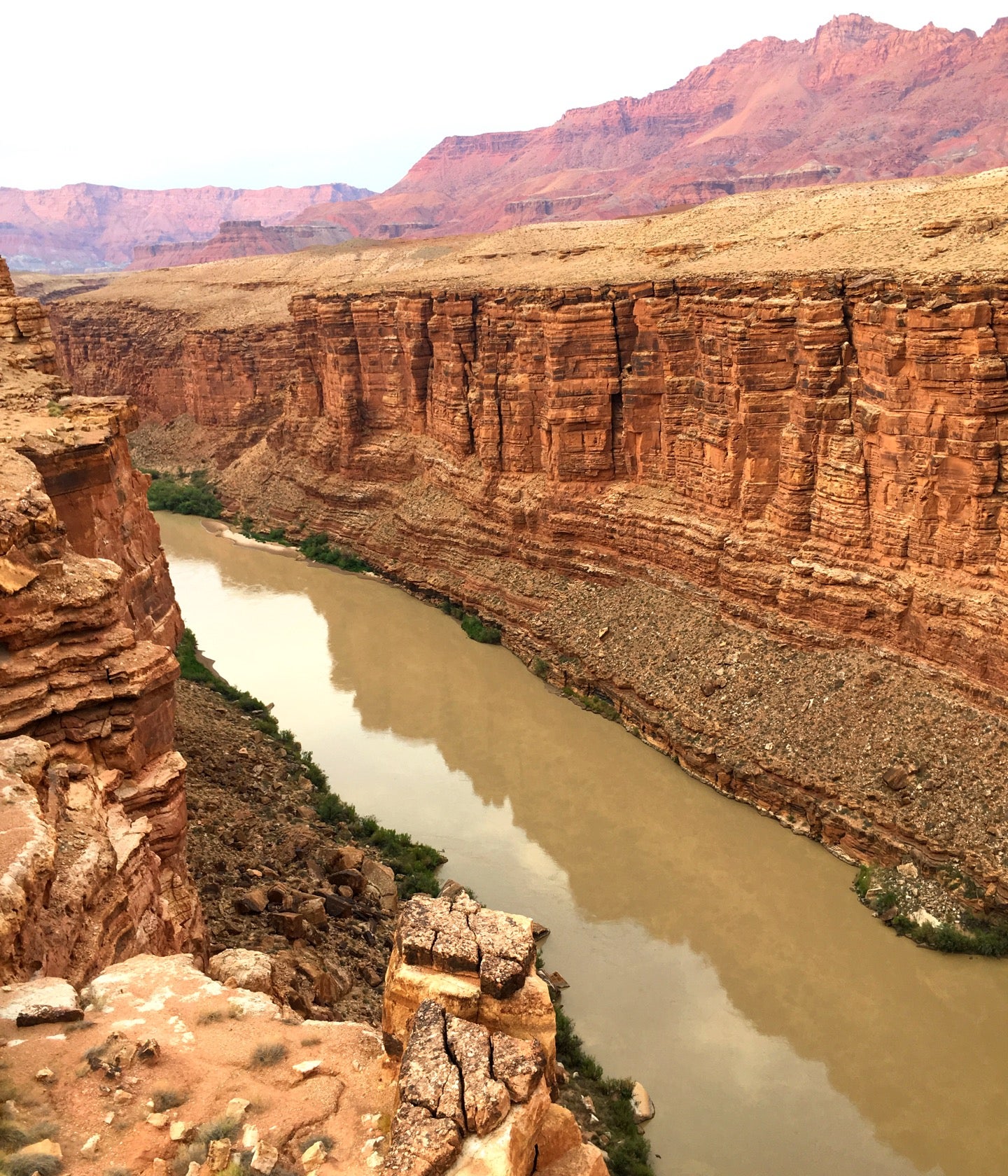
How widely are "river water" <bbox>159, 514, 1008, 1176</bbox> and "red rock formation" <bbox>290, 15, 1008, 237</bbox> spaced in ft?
251

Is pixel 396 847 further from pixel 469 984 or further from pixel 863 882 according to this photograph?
pixel 469 984

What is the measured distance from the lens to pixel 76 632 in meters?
11.4

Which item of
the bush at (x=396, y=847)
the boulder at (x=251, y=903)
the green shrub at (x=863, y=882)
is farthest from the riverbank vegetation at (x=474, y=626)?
the boulder at (x=251, y=903)

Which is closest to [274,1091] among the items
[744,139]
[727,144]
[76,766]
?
[76,766]

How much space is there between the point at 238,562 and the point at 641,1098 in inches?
1166

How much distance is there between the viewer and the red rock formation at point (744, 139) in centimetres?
9456

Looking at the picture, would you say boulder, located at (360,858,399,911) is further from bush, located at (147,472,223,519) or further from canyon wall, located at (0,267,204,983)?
bush, located at (147,472,223,519)

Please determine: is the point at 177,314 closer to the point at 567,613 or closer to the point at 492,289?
the point at 492,289

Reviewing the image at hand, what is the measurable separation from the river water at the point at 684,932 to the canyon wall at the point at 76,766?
753cm

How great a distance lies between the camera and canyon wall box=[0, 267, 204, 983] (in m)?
8.27

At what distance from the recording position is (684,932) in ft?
56.7

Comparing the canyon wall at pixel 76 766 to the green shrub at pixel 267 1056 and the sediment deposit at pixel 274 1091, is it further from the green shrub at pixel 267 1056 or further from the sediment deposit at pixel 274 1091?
the green shrub at pixel 267 1056

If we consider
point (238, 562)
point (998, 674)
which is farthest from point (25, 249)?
point (998, 674)

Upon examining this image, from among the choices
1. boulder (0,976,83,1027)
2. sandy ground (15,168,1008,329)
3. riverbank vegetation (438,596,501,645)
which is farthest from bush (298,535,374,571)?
boulder (0,976,83,1027)
